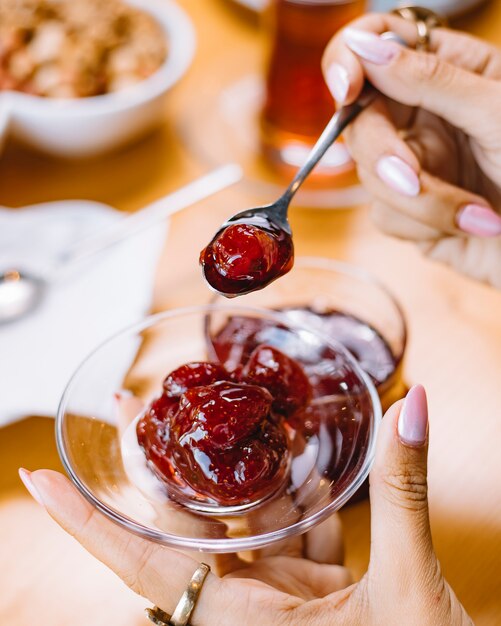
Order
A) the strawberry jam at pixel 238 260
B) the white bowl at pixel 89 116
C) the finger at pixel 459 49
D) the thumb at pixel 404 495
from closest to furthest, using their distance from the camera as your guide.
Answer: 1. the thumb at pixel 404 495
2. the strawberry jam at pixel 238 260
3. the finger at pixel 459 49
4. the white bowl at pixel 89 116

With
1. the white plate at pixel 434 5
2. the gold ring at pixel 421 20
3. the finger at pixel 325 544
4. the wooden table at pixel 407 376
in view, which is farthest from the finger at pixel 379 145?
the white plate at pixel 434 5

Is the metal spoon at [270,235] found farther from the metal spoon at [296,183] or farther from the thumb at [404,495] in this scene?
the thumb at [404,495]

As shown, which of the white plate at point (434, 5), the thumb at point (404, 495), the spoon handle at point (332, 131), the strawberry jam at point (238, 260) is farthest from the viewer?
the white plate at point (434, 5)

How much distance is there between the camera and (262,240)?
66cm

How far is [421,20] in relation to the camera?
0.91 meters

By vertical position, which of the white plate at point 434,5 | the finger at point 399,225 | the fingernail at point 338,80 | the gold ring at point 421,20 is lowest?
the finger at point 399,225

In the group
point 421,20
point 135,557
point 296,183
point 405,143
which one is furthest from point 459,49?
point 135,557

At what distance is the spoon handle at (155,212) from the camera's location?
3.21 ft

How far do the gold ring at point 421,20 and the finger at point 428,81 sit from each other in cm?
11

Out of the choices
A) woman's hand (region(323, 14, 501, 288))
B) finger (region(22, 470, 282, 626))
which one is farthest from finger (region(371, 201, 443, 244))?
finger (region(22, 470, 282, 626))

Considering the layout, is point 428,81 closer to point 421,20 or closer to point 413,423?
point 421,20

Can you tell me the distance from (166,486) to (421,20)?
61 centimetres

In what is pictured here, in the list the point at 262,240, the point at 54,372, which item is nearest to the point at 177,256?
the point at 54,372

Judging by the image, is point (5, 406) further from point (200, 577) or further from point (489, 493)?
point (489, 493)
